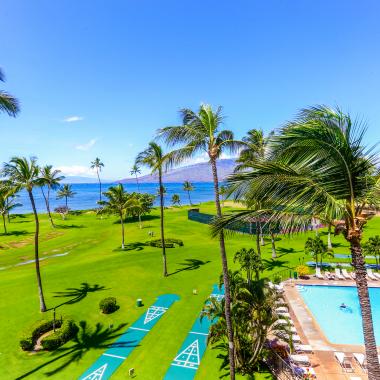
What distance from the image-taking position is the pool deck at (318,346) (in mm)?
16672

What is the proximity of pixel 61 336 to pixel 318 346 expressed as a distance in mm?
19572

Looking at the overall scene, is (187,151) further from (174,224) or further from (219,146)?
(174,224)

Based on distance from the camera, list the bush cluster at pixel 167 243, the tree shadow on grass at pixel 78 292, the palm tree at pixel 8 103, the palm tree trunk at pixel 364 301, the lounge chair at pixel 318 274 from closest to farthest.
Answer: the palm tree trunk at pixel 364 301 < the palm tree at pixel 8 103 < the tree shadow on grass at pixel 78 292 < the lounge chair at pixel 318 274 < the bush cluster at pixel 167 243

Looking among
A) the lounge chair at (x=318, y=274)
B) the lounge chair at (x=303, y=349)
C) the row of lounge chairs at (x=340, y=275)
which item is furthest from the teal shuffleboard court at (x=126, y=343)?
the row of lounge chairs at (x=340, y=275)

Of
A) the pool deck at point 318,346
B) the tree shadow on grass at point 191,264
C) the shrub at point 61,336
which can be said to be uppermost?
the tree shadow on grass at point 191,264

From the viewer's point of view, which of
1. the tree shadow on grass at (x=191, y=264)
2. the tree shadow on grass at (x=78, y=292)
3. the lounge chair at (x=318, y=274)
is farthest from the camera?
the tree shadow on grass at (x=191, y=264)

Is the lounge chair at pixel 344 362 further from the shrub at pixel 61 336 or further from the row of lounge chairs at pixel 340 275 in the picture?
the shrub at pixel 61 336

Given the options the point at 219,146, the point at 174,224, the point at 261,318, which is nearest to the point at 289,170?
the point at 219,146

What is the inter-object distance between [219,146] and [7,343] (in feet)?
71.5

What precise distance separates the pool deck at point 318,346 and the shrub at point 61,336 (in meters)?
18.2

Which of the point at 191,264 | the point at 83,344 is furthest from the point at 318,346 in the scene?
the point at 191,264

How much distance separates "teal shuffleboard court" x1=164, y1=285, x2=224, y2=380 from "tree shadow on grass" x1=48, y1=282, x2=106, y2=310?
12.6 metres

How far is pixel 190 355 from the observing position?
19047 millimetres

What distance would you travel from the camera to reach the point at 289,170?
8.70 meters
